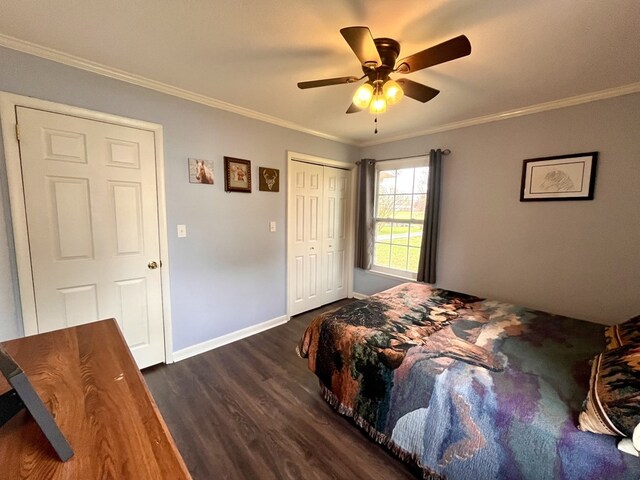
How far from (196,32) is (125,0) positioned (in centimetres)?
33

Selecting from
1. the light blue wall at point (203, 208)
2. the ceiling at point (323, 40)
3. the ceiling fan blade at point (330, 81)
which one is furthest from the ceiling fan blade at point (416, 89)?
the light blue wall at point (203, 208)

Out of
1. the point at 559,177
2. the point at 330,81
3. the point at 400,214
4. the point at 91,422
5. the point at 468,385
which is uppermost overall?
the point at 330,81

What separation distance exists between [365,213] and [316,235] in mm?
772

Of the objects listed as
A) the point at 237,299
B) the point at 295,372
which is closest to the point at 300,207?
the point at 237,299

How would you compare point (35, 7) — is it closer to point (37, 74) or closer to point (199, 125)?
point (37, 74)

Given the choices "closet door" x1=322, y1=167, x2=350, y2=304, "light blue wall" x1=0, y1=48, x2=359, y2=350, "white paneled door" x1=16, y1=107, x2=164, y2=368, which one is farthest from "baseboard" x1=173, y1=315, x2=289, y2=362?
"closet door" x1=322, y1=167, x2=350, y2=304

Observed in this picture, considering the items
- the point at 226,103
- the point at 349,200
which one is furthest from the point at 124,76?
the point at 349,200

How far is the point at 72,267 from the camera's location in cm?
190

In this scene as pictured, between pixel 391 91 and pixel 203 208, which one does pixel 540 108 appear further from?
pixel 203 208

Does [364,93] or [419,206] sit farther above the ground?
[364,93]

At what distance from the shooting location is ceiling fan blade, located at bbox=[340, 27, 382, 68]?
3.89 feet

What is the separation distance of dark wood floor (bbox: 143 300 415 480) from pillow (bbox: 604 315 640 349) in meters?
1.36

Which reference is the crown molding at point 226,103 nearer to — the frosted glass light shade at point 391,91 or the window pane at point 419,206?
the window pane at point 419,206

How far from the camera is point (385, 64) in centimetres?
154
